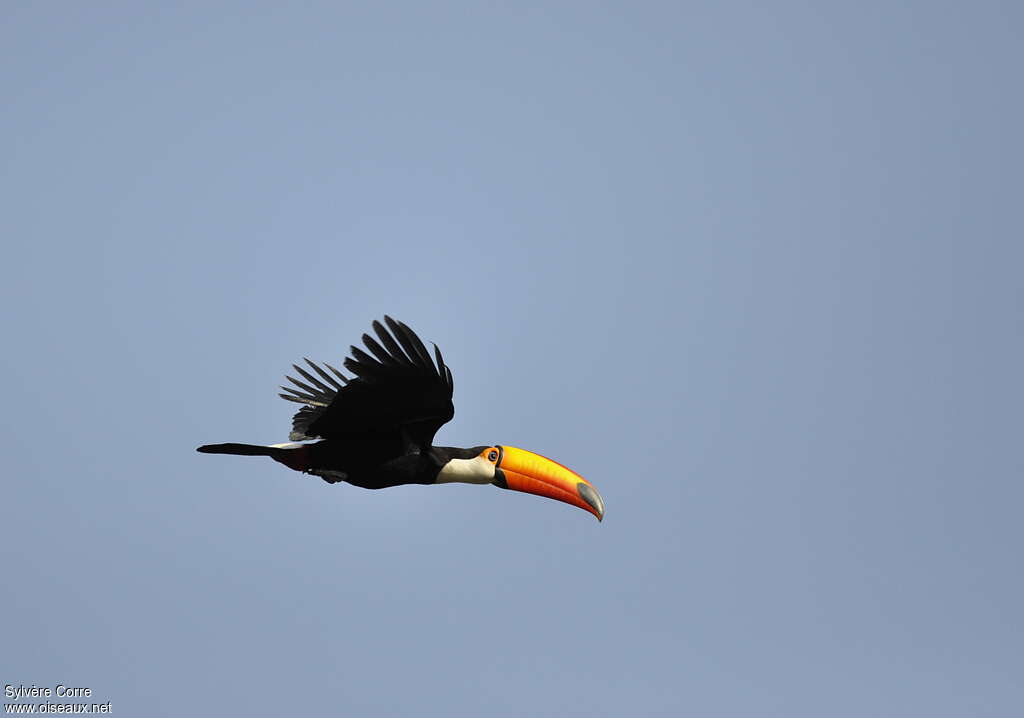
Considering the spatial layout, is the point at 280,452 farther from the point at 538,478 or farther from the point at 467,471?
the point at 538,478

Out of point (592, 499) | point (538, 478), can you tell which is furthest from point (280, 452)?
point (592, 499)

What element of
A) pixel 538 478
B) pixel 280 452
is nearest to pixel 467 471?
pixel 538 478

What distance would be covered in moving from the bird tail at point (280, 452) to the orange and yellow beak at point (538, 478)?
3.48 meters

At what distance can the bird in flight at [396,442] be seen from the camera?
60.6ft

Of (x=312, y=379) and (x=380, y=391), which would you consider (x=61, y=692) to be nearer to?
(x=312, y=379)

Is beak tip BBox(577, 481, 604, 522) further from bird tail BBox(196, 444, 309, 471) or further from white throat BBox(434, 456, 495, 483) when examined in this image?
bird tail BBox(196, 444, 309, 471)

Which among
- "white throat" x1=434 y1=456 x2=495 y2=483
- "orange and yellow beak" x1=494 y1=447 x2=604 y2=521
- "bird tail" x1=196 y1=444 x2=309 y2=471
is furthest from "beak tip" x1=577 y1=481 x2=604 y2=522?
"bird tail" x1=196 y1=444 x2=309 y2=471

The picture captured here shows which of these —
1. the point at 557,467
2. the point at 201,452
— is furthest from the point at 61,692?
the point at 557,467

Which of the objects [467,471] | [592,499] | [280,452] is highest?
[592,499]

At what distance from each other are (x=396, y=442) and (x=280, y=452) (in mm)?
1949

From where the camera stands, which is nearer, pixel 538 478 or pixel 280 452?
pixel 280 452

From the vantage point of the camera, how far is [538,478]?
2122cm

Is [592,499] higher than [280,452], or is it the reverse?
[592,499]

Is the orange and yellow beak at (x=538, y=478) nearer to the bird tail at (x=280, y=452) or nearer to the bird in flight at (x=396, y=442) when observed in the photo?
Result: the bird in flight at (x=396, y=442)
